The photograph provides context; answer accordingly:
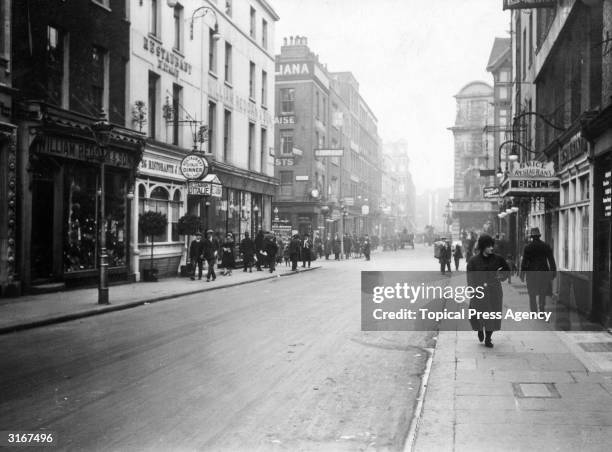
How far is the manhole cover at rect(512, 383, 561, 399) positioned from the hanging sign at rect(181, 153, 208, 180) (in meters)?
19.1

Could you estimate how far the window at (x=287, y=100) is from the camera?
57219mm

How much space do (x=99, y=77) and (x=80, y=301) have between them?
8271 mm

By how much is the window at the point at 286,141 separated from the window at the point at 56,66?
124 ft

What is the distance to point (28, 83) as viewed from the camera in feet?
58.1

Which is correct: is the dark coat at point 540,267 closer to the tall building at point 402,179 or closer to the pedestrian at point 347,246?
the pedestrian at point 347,246

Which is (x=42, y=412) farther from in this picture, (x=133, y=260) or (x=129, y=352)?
(x=133, y=260)

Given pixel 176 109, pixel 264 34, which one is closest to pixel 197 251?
pixel 176 109

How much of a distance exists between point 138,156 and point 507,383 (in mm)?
17642

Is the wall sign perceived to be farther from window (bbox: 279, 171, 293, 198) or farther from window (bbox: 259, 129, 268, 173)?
window (bbox: 279, 171, 293, 198)

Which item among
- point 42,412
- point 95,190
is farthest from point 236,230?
point 42,412

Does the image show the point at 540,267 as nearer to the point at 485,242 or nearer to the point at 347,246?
the point at 485,242

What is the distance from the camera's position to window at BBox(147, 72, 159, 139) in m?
25.0

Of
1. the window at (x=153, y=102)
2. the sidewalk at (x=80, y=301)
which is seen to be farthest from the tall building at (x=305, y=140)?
the sidewalk at (x=80, y=301)

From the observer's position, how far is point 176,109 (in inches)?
1050
